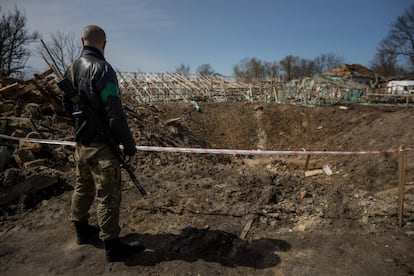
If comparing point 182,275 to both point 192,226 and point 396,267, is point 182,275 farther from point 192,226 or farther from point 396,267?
point 396,267

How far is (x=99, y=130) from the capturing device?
284 centimetres

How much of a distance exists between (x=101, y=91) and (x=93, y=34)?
25.2 inches

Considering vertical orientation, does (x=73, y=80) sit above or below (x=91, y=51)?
below

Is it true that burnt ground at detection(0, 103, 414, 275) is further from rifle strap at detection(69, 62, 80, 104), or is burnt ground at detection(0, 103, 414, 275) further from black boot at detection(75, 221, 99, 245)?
rifle strap at detection(69, 62, 80, 104)

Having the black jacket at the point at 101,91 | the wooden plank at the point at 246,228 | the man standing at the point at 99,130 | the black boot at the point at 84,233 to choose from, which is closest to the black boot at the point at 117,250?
the man standing at the point at 99,130

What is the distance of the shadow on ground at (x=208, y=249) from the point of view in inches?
120

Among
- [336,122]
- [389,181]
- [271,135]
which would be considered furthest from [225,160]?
[336,122]

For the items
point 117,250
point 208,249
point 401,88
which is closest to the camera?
point 117,250

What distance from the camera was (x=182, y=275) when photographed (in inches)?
112

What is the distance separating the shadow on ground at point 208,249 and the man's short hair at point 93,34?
2.31m

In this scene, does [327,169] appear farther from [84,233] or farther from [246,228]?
[84,233]

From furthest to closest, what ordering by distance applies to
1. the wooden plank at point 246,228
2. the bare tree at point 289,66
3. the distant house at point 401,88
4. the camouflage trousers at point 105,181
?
the bare tree at point 289,66, the distant house at point 401,88, the wooden plank at point 246,228, the camouflage trousers at point 105,181

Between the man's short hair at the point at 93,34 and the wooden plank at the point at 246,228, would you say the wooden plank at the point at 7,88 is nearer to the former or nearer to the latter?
the man's short hair at the point at 93,34

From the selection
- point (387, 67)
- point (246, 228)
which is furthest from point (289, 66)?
point (246, 228)
